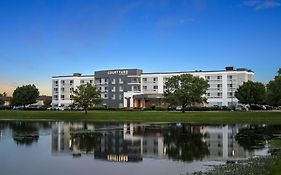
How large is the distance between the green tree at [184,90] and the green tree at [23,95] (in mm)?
87116

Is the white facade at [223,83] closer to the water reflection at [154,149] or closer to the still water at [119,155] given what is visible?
the water reflection at [154,149]

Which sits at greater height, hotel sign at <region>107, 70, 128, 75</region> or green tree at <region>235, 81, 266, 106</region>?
hotel sign at <region>107, 70, 128, 75</region>

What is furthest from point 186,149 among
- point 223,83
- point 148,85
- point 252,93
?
point 148,85

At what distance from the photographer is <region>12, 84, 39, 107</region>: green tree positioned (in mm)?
169125

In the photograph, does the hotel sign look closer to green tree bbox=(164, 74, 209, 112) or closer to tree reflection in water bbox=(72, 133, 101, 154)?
green tree bbox=(164, 74, 209, 112)

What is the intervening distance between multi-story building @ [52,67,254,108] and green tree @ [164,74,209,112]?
5757 centimetres

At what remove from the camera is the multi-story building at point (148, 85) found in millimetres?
164125

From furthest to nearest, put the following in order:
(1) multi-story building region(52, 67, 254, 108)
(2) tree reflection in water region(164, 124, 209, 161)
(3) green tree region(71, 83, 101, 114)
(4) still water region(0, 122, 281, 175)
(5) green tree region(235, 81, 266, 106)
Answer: (1) multi-story building region(52, 67, 254, 108) < (5) green tree region(235, 81, 266, 106) < (3) green tree region(71, 83, 101, 114) < (2) tree reflection in water region(164, 124, 209, 161) < (4) still water region(0, 122, 281, 175)

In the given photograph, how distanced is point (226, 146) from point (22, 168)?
16188mm

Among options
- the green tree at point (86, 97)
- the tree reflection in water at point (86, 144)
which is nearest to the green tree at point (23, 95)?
the green tree at point (86, 97)

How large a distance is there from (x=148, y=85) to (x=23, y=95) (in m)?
51.2

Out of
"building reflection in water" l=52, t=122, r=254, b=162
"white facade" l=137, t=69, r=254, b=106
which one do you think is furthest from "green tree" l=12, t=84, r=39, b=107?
"building reflection in water" l=52, t=122, r=254, b=162

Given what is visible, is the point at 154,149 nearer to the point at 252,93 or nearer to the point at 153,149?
the point at 153,149

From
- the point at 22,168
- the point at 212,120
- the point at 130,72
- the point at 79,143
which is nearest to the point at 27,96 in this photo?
the point at 130,72
